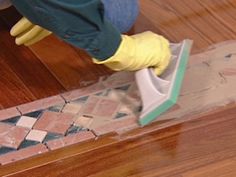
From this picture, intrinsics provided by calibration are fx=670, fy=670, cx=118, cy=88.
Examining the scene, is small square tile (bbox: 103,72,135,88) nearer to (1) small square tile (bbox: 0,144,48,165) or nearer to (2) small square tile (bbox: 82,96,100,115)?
(2) small square tile (bbox: 82,96,100,115)

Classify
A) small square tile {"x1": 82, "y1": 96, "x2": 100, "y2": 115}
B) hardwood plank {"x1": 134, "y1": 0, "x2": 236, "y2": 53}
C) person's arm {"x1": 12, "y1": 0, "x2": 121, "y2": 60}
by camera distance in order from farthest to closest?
hardwood plank {"x1": 134, "y1": 0, "x2": 236, "y2": 53}, small square tile {"x1": 82, "y1": 96, "x2": 100, "y2": 115}, person's arm {"x1": 12, "y1": 0, "x2": 121, "y2": 60}

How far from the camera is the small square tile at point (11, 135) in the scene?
108 cm

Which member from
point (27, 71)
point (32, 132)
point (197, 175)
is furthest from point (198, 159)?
point (27, 71)

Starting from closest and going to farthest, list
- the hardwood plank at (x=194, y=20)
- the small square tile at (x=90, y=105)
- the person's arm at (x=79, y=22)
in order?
the person's arm at (x=79, y=22)
the small square tile at (x=90, y=105)
the hardwood plank at (x=194, y=20)

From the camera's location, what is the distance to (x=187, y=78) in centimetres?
121

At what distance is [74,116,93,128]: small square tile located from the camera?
112 cm

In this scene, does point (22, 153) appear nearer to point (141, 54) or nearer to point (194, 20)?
point (141, 54)

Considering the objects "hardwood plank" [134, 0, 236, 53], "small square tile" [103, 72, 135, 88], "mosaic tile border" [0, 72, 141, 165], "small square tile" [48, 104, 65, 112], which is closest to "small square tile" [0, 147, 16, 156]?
"mosaic tile border" [0, 72, 141, 165]

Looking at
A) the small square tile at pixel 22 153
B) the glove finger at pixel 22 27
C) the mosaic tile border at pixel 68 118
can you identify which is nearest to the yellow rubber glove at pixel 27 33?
the glove finger at pixel 22 27

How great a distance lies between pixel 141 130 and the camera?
1.10 metres

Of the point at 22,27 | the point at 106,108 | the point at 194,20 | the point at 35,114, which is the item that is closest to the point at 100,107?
the point at 106,108

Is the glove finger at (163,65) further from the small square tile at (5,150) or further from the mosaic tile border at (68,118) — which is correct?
the small square tile at (5,150)

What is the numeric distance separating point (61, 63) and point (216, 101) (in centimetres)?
30

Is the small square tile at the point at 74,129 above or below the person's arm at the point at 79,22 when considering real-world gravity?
below
